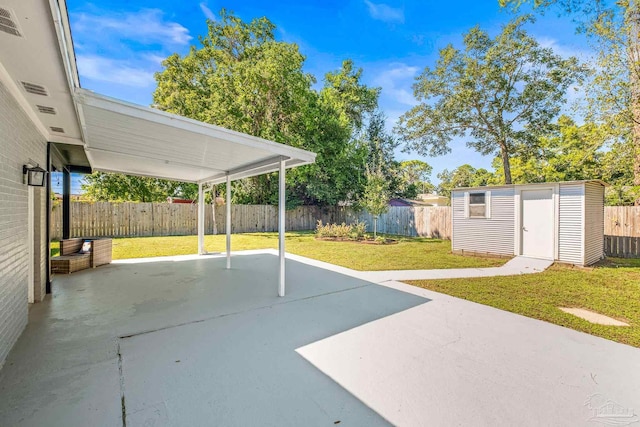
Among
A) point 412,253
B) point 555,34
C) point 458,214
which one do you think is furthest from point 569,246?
point 555,34

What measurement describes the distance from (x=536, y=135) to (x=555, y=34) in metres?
4.95

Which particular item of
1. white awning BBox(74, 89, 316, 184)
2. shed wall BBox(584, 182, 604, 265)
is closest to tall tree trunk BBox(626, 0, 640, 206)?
shed wall BBox(584, 182, 604, 265)

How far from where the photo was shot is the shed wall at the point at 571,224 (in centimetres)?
709

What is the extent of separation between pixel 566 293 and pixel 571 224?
3.36 m

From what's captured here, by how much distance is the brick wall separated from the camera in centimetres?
261

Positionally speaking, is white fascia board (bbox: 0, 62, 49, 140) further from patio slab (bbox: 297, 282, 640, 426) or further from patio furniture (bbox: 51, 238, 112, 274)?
patio slab (bbox: 297, 282, 640, 426)

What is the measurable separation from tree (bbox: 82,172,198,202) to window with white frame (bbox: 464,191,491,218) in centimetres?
1515

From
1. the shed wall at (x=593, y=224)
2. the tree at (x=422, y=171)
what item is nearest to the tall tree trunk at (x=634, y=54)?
the shed wall at (x=593, y=224)

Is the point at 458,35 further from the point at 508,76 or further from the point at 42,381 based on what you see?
the point at 42,381

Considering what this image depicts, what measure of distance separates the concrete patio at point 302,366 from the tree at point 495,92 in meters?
14.1

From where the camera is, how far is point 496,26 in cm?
1398

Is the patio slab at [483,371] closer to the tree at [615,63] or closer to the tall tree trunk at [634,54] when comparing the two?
the tall tree trunk at [634,54]

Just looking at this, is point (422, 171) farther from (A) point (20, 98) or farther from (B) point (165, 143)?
(A) point (20, 98)

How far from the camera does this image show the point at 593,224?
7.52 metres
